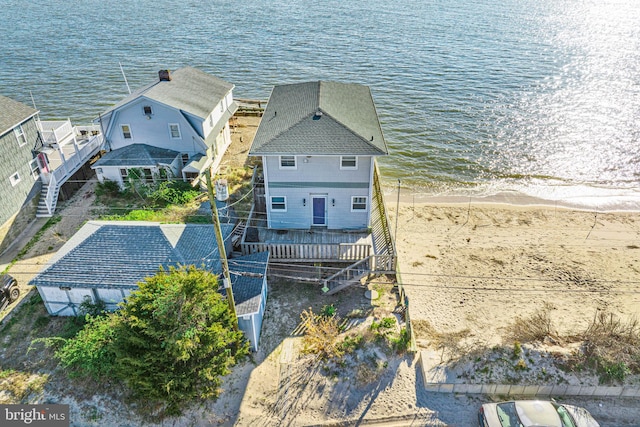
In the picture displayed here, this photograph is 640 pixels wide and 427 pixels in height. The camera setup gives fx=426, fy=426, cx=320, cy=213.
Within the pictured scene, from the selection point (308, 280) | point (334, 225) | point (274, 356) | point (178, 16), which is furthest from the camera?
point (178, 16)

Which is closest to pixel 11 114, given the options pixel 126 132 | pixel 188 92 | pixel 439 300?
pixel 126 132

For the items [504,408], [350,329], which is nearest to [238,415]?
[350,329]

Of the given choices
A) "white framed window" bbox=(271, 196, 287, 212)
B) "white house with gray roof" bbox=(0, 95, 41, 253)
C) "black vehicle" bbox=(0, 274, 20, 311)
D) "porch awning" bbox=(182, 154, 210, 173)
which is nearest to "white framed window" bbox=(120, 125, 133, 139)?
"porch awning" bbox=(182, 154, 210, 173)

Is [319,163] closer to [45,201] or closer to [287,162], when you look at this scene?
[287,162]

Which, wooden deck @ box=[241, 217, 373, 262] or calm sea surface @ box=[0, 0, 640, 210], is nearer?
wooden deck @ box=[241, 217, 373, 262]

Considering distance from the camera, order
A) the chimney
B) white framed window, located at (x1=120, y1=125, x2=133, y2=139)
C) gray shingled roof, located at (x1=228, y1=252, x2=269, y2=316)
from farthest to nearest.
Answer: the chimney
white framed window, located at (x1=120, y1=125, x2=133, y2=139)
gray shingled roof, located at (x1=228, y1=252, x2=269, y2=316)

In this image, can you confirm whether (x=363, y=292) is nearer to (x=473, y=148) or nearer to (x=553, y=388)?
(x=553, y=388)

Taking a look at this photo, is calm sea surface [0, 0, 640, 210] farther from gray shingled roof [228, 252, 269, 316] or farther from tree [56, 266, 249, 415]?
tree [56, 266, 249, 415]
